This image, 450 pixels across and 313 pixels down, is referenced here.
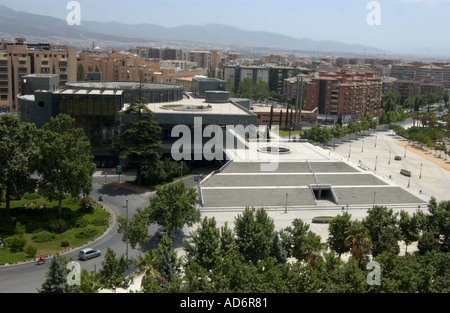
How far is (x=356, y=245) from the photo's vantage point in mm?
20641

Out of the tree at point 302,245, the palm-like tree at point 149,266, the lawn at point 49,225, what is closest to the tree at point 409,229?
the tree at point 302,245

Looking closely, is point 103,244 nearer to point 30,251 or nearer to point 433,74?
point 30,251

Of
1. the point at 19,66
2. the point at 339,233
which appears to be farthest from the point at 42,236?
the point at 19,66

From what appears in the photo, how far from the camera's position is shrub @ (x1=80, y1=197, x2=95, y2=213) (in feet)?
95.1

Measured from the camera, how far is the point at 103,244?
974 inches

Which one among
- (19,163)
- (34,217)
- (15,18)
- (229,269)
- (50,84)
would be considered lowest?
(34,217)

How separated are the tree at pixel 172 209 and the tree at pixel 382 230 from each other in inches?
349

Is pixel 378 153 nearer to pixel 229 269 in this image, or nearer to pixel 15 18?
pixel 229 269

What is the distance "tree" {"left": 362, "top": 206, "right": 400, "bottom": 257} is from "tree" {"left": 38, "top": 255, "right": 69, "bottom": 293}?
44.5ft

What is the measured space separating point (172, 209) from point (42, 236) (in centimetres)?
709

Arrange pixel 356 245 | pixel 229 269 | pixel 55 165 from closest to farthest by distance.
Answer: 1. pixel 229 269
2. pixel 356 245
3. pixel 55 165

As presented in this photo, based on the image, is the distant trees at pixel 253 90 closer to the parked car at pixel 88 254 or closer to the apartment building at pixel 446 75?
the apartment building at pixel 446 75

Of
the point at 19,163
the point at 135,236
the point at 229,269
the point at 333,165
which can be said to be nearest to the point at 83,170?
the point at 19,163
